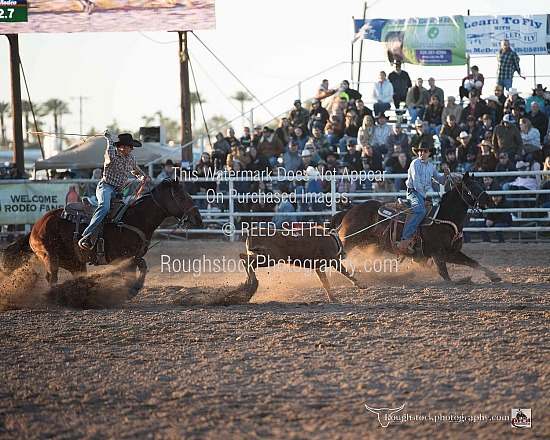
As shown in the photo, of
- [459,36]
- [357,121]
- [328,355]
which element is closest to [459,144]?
[357,121]

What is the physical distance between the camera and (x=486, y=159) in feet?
52.1

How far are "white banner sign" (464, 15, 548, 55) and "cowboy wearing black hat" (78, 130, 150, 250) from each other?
1399 centimetres

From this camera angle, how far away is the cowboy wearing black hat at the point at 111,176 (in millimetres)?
9477

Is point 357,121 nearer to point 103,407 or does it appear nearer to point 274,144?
point 274,144

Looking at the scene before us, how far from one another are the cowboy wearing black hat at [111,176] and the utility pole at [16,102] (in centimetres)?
1170

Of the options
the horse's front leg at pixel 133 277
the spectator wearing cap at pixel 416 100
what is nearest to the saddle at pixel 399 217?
the horse's front leg at pixel 133 277

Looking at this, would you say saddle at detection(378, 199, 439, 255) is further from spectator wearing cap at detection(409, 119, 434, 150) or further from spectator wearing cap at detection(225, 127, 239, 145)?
spectator wearing cap at detection(225, 127, 239, 145)

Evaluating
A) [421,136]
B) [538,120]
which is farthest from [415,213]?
[538,120]

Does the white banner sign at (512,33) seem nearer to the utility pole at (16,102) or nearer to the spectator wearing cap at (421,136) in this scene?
the spectator wearing cap at (421,136)

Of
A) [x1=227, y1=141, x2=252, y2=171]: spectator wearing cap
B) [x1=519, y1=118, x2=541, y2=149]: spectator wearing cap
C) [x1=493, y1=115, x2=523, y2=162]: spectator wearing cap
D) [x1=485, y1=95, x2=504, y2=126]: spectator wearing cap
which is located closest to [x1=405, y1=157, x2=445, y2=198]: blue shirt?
[x1=493, y1=115, x2=523, y2=162]: spectator wearing cap

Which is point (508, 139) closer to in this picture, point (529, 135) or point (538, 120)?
point (529, 135)

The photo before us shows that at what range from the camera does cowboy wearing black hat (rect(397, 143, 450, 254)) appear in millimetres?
10602

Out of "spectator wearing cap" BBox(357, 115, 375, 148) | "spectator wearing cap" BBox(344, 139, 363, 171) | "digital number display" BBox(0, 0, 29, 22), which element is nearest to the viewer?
"spectator wearing cap" BBox(344, 139, 363, 171)

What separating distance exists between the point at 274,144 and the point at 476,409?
45.3 feet
